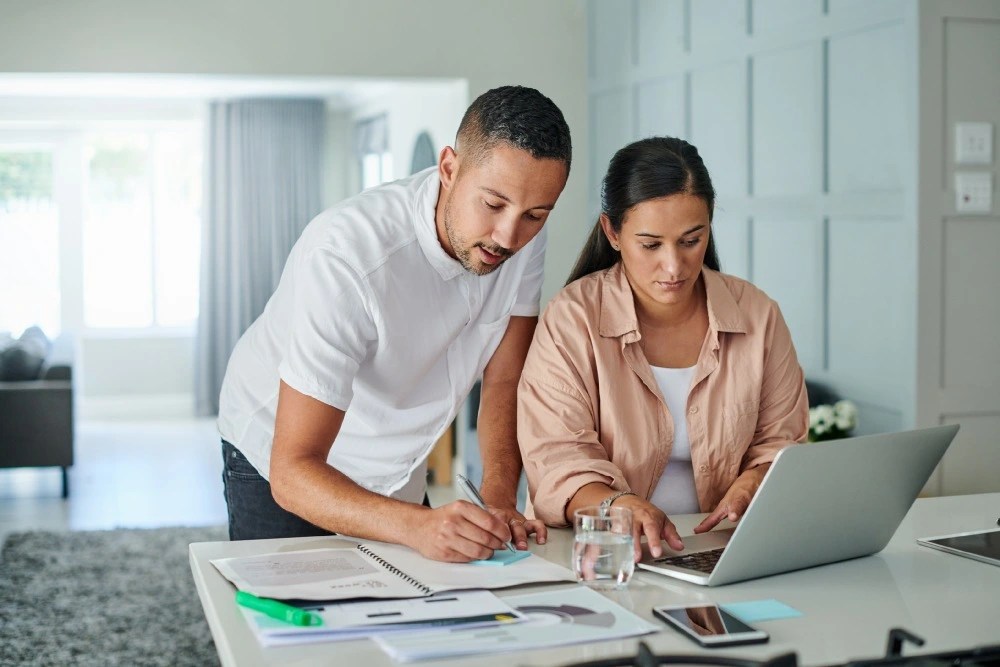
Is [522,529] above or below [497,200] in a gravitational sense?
below

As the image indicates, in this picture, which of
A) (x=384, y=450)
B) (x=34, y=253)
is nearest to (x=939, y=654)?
(x=384, y=450)

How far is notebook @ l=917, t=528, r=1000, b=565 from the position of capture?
5.06 feet

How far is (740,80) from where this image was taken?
4426 mm

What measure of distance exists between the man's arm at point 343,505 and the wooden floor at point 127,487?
13.2 feet

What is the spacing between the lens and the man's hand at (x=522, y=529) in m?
1.59

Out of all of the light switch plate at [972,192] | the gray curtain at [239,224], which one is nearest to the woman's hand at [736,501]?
the light switch plate at [972,192]

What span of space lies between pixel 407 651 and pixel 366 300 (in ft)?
2.47

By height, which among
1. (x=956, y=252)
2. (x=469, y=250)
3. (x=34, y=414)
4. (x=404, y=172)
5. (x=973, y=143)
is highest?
(x=404, y=172)

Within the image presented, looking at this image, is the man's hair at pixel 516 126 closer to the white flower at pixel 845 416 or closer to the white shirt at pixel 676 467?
the white shirt at pixel 676 467

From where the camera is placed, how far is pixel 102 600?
4191 millimetres

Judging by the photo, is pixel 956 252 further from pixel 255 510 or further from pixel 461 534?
pixel 461 534

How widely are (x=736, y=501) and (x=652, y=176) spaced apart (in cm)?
57

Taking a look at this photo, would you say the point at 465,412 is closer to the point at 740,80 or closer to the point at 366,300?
the point at 740,80

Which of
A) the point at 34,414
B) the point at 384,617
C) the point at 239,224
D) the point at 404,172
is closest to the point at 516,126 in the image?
the point at 384,617
